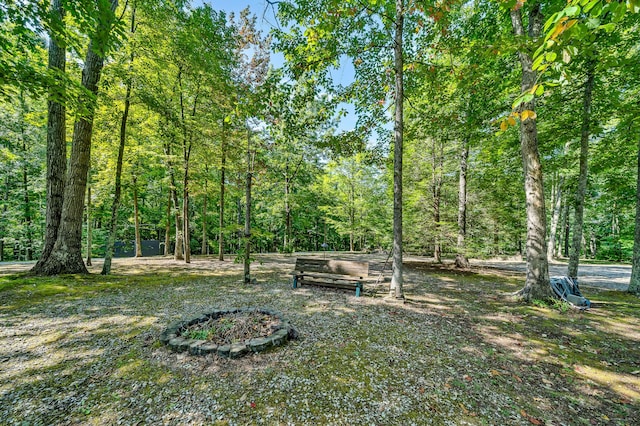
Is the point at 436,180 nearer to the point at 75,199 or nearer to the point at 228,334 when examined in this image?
the point at 228,334

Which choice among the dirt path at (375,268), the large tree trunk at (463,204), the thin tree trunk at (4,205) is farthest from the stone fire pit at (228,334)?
the thin tree trunk at (4,205)

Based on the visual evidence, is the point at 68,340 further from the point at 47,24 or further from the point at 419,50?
the point at 419,50

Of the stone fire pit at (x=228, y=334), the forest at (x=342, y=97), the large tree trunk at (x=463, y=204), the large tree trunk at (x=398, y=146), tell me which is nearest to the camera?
the stone fire pit at (x=228, y=334)

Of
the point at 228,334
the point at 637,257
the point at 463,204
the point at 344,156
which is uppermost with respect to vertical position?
the point at 344,156

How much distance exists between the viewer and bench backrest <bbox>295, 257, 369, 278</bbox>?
20.4ft

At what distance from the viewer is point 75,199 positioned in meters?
6.72

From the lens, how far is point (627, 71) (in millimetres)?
5520

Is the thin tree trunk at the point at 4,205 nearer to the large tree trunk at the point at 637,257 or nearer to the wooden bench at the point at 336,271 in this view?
the wooden bench at the point at 336,271

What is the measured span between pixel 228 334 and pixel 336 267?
348 cm

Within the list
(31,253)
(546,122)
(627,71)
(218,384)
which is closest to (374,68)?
(627,71)

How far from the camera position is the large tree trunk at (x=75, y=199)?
6.57 m

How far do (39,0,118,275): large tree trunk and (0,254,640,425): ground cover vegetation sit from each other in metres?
1.14

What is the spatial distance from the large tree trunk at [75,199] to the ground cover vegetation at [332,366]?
3.72ft

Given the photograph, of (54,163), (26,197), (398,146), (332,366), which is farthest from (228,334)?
(26,197)
